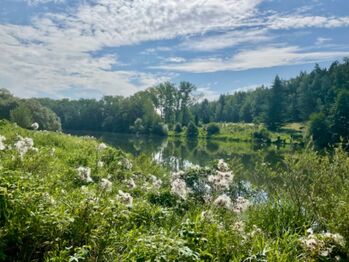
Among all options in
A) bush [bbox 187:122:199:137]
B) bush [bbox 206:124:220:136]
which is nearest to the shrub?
bush [bbox 187:122:199:137]

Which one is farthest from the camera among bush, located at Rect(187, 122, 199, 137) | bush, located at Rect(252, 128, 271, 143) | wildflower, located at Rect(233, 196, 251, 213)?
bush, located at Rect(187, 122, 199, 137)

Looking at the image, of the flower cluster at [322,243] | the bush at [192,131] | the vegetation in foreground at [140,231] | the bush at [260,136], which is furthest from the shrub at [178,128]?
the flower cluster at [322,243]

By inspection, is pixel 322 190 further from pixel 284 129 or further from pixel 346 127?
pixel 284 129

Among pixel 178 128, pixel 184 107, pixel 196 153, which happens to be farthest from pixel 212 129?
pixel 196 153

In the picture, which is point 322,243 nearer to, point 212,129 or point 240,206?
point 240,206

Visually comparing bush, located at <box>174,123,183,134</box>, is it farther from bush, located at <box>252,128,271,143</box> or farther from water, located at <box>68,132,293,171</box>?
water, located at <box>68,132,293,171</box>

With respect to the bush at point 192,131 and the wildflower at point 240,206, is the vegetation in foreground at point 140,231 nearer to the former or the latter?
the wildflower at point 240,206

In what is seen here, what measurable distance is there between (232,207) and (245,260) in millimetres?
2403

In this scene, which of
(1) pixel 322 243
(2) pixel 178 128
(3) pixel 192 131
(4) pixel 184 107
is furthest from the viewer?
(4) pixel 184 107

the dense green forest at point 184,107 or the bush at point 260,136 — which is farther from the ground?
the dense green forest at point 184,107

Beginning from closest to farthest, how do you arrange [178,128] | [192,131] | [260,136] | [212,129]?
1. [260,136]
2. [192,131]
3. [212,129]
4. [178,128]

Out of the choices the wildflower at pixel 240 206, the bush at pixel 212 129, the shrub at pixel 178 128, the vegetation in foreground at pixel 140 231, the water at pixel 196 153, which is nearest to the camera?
the vegetation in foreground at pixel 140 231

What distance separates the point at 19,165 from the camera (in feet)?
21.9

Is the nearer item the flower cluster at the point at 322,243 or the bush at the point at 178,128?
the flower cluster at the point at 322,243
